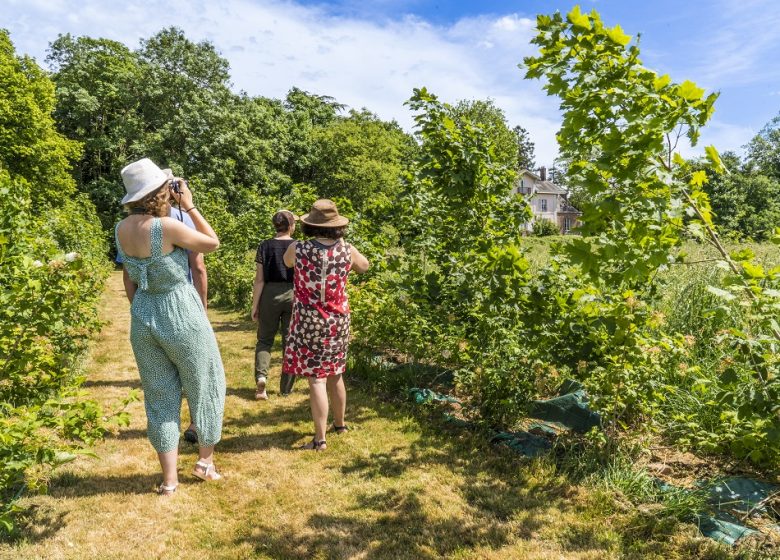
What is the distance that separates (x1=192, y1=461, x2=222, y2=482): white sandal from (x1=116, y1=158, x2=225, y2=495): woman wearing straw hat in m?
0.15

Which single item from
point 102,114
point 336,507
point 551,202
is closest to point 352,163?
point 102,114

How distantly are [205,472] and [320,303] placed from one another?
1419 millimetres

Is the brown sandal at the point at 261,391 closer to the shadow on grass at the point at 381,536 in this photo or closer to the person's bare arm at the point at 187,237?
the shadow on grass at the point at 381,536

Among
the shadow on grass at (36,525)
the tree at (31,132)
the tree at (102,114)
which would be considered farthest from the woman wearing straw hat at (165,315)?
the tree at (102,114)

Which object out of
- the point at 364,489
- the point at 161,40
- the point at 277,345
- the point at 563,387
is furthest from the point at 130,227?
the point at 161,40

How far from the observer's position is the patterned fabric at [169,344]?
3.13 meters

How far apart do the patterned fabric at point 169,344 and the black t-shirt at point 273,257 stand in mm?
2031

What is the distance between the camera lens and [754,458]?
3072 millimetres

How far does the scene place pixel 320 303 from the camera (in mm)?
4000

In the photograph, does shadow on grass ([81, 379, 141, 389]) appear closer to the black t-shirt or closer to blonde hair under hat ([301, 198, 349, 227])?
the black t-shirt

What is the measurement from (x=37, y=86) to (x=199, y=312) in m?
Result: 27.8

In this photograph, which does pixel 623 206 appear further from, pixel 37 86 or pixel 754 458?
pixel 37 86

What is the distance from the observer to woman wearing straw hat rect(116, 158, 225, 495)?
3074 mm

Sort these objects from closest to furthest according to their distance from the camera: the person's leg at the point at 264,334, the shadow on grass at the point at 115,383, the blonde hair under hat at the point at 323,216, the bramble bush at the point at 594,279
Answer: the bramble bush at the point at 594,279, the blonde hair under hat at the point at 323,216, the person's leg at the point at 264,334, the shadow on grass at the point at 115,383
